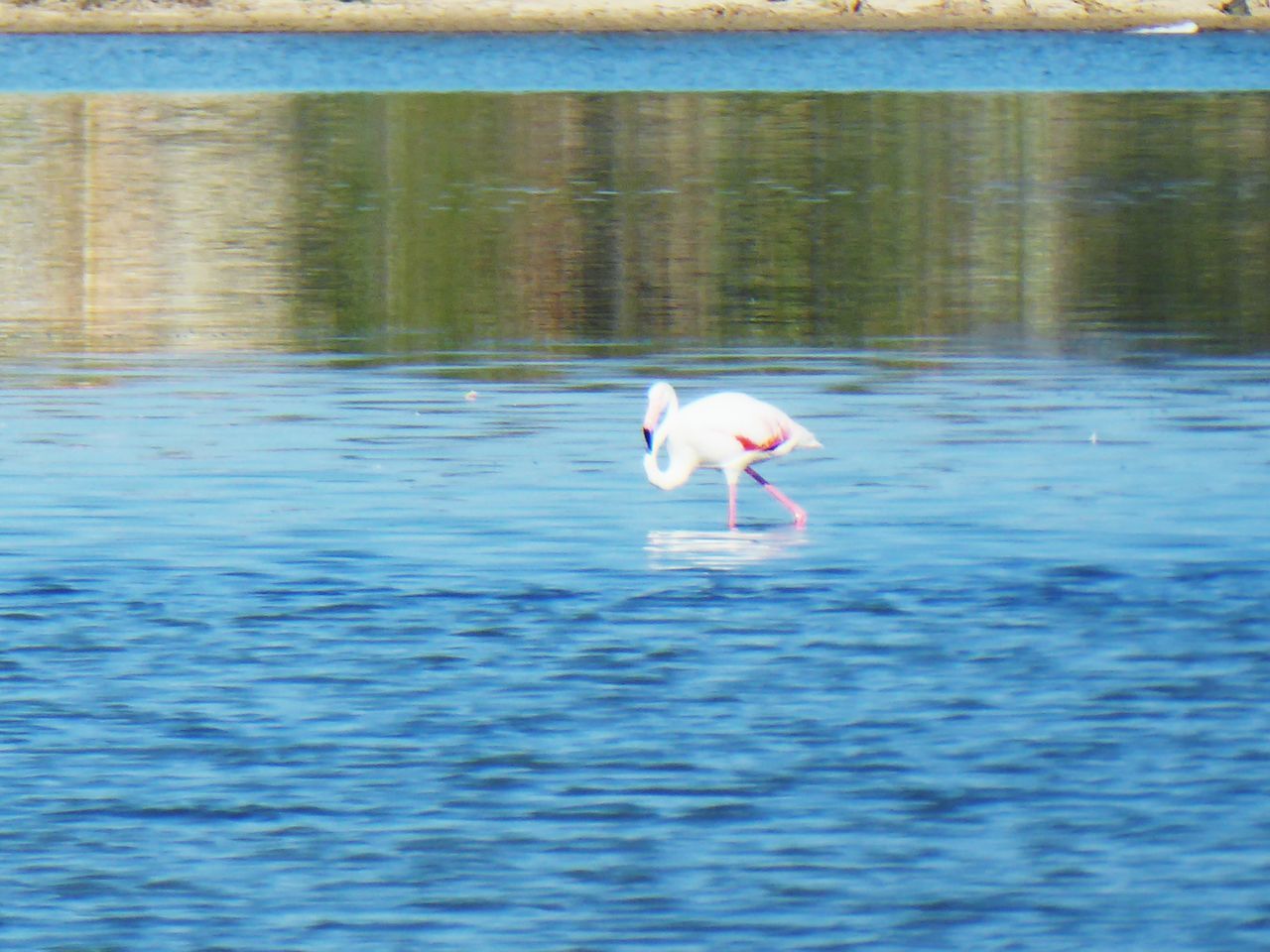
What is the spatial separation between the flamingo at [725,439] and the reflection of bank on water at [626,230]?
371 inches

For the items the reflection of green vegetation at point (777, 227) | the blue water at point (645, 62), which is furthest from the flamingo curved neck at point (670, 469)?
the blue water at point (645, 62)

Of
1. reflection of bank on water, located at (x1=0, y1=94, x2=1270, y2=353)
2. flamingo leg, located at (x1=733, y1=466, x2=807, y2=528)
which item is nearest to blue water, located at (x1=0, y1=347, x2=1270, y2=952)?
flamingo leg, located at (x1=733, y1=466, x2=807, y2=528)

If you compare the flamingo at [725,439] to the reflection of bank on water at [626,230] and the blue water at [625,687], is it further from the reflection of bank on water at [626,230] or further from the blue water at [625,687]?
the reflection of bank on water at [626,230]

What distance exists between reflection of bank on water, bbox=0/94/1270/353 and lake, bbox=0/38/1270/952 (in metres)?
0.19

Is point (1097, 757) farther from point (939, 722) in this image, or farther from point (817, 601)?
point (817, 601)

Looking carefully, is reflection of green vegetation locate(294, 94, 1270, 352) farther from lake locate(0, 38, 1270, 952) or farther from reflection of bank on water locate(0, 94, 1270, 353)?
lake locate(0, 38, 1270, 952)

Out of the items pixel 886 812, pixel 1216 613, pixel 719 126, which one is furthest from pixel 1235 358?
pixel 719 126

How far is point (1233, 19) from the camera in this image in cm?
13600

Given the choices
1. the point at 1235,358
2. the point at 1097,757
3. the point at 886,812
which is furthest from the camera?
the point at 1235,358

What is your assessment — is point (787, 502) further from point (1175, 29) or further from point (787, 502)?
point (1175, 29)

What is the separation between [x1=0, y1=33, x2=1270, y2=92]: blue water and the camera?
3546 inches

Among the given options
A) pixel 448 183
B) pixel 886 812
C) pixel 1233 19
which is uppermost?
pixel 1233 19

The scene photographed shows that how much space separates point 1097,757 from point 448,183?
35.7m

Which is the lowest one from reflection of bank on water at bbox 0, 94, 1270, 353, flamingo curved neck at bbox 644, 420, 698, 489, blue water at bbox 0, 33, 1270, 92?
flamingo curved neck at bbox 644, 420, 698, 489
